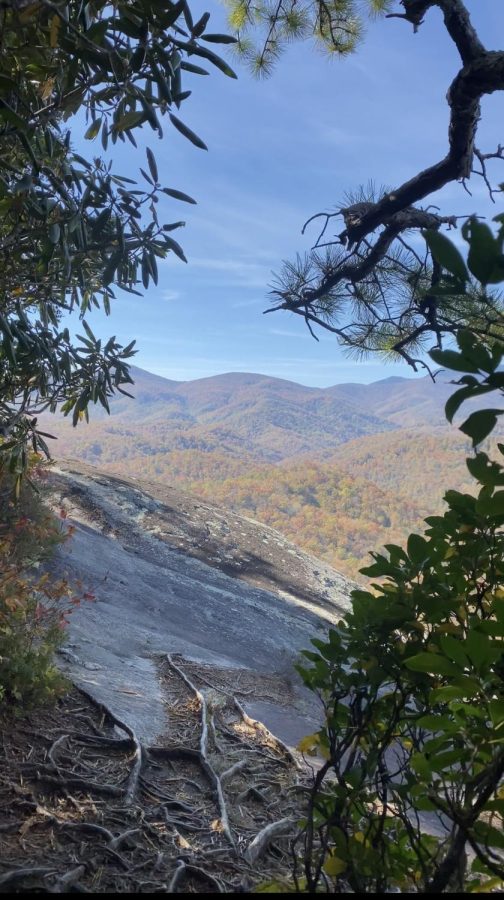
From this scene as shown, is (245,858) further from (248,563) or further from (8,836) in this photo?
(248,563)

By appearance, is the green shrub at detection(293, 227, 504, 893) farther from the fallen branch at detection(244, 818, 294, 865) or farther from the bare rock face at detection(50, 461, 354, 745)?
the bare rock face at detection(50, 461, 354, 745)

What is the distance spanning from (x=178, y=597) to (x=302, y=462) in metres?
53.8

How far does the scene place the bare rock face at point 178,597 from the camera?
4074 millimetres

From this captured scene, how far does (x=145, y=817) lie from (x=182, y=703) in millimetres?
1693

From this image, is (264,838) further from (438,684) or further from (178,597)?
(178,597)

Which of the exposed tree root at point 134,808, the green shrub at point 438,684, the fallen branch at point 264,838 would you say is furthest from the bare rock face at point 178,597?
the green shrub at point 438,684

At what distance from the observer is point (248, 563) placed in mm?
9258

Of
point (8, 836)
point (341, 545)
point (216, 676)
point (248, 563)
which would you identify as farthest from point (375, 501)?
point (8, 836)

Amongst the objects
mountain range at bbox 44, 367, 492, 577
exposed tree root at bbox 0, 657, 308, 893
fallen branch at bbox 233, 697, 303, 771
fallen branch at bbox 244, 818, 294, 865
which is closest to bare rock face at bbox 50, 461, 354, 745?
fallen branch at bbox 233, 697, 303, 771

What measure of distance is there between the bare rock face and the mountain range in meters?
1.60

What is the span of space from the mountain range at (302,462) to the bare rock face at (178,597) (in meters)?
1.60

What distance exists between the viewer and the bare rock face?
4074 mm

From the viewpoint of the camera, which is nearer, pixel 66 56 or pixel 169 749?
pixel 66 56

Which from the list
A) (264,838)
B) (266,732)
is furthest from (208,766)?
(266,732)
